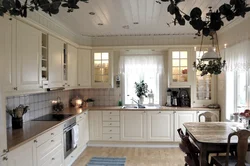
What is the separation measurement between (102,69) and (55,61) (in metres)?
1.68

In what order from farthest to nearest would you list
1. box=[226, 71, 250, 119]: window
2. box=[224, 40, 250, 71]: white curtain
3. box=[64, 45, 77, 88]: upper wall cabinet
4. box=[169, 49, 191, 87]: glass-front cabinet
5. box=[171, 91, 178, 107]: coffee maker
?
box=[171, 91, 178, 107]: coffee maker, box=[169, 49, 191, 87]: glass-front cabinet, box=[64, 45, 77, 88]: upper wall cabinet, box=[226, 71, 250, 119]: window, box=[224, 40, 250, 71]: white curtain

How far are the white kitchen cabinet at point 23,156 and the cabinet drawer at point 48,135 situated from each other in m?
0.14

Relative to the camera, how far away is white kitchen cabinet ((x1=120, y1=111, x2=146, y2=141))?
194 inches

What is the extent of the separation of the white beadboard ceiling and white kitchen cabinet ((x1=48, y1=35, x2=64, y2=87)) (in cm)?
45

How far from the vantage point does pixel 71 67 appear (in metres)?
4.60

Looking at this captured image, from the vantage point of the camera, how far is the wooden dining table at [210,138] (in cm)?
259

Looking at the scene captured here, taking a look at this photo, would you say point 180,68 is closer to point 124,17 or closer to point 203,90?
point 203,90

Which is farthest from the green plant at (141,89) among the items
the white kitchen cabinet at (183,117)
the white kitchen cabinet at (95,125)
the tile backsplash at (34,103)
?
the tile backsplash at (34,103)

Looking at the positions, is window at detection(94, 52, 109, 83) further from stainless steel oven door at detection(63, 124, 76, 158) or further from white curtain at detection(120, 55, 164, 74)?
stainless steel oven door at detection(63, 124, 76, 158)

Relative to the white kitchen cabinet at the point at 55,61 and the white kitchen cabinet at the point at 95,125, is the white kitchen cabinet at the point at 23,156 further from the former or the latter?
the white kitchen cabinet at the point at 95,125

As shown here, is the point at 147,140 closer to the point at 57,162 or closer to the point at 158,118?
the point at 158,118

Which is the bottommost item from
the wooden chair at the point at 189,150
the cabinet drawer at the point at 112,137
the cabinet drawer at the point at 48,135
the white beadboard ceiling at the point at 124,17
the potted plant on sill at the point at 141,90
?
the cabinet drawer at the point at 112,137

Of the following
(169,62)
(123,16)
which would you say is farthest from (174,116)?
(123,16)

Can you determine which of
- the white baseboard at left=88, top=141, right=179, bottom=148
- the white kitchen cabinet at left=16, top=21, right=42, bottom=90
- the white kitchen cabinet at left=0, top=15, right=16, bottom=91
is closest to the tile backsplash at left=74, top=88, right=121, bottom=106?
the white baseboard at left=88, top=141, right=179, bottom=148
